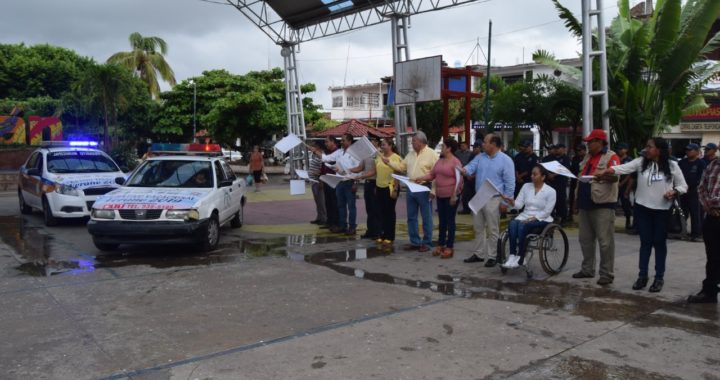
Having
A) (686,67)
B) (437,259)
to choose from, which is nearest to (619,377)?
(437,259)

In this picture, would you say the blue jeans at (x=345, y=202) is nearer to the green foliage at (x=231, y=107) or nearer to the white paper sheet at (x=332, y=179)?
the white paper sheet at (x=332, y=179)

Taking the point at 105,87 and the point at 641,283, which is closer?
the point at 641,283

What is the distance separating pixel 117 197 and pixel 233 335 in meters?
4.62

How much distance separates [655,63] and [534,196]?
23.1ft

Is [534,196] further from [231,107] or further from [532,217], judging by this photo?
[231,107]

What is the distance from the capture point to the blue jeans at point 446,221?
8.72 meters

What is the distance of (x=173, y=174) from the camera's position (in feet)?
33.1

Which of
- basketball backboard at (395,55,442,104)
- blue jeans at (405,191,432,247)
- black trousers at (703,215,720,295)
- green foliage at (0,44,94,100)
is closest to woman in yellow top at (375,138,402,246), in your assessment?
blue jeans at (405,191,432,247)

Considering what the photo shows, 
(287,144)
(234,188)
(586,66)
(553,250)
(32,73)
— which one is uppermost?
(32,73)

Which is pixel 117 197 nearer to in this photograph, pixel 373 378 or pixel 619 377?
pixel 373 378

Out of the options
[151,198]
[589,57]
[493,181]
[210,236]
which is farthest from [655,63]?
[151,198]

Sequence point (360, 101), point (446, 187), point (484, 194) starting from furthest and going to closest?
point (360, 101)
point (446, 187)
point (484, 194)

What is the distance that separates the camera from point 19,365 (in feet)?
15.0

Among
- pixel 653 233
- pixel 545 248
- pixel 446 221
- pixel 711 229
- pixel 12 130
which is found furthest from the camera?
pixel 12 130
